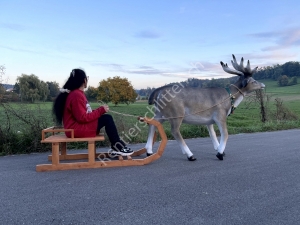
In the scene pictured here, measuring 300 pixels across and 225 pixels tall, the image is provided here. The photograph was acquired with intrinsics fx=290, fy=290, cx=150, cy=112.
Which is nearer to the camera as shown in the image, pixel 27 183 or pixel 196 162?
pixel 27 183

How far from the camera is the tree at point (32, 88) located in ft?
28.0

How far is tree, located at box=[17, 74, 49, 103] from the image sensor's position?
28.0ft

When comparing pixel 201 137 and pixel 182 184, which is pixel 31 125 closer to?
pixel 182 184

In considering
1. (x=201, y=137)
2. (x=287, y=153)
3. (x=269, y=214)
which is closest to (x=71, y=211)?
(x=269, y=214)

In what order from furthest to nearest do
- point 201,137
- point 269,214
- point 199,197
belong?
1. point 201,137
2. point 199,197
3. point 269,214

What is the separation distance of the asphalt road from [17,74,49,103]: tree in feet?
10.6

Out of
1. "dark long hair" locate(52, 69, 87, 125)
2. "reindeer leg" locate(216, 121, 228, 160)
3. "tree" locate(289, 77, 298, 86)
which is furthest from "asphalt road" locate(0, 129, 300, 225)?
"tree" locate(289, 77, 298, 86)

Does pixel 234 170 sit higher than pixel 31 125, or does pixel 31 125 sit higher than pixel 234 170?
pixel 31 125

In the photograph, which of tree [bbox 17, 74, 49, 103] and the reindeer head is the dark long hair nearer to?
the reindeer head

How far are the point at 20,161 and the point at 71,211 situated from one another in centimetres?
306

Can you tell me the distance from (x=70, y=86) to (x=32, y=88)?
514 cm

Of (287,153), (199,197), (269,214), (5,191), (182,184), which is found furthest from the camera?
(287,153)

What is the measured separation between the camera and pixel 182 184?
13.2 feet

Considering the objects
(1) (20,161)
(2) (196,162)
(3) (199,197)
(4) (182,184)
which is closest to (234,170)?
(2) (196,162)
